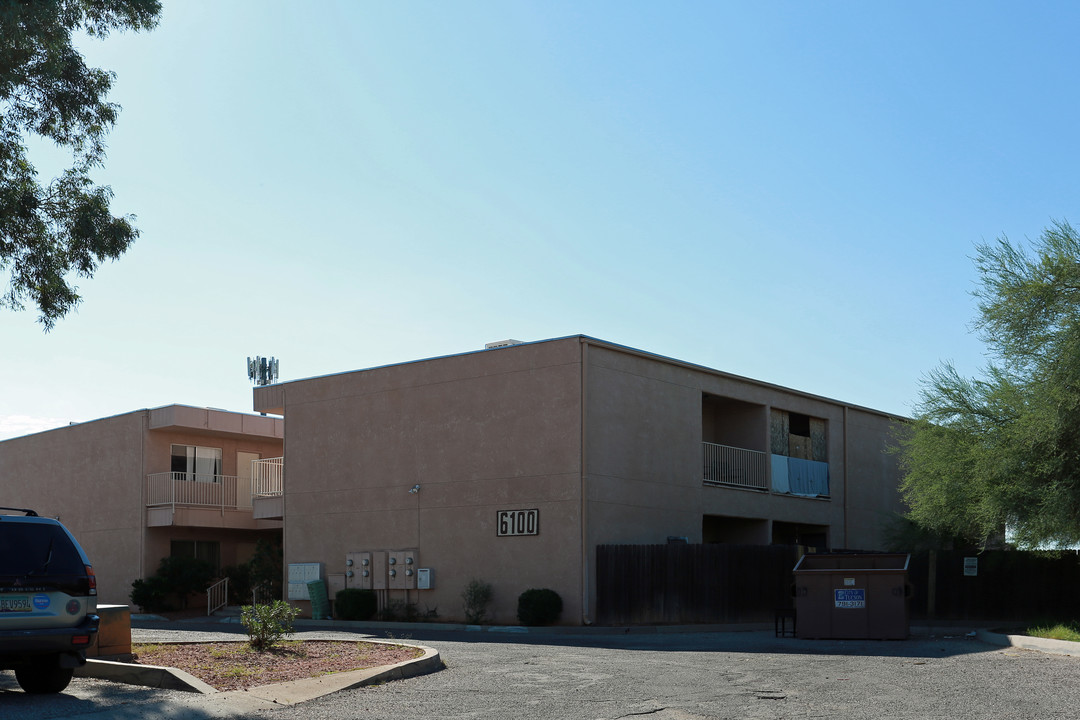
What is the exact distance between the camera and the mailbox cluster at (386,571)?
25938mm

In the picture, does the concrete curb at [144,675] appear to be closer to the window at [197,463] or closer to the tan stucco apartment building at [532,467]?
the tan stucco apartment building at [532,467]

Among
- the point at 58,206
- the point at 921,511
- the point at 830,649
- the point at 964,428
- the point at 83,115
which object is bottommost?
the point at 830,649

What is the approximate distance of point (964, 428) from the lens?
70.7ft

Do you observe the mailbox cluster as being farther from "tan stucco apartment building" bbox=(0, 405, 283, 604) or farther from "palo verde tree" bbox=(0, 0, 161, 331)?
"palo verde tree" bbox=(0, 0, 161, 331)

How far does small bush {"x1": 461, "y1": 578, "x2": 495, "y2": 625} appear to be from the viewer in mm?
24266

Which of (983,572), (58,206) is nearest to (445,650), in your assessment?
(58,206)

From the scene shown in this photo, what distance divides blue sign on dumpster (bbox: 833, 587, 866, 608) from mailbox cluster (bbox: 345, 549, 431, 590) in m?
9.80

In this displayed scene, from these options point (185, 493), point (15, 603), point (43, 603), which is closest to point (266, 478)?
point (185, 493)

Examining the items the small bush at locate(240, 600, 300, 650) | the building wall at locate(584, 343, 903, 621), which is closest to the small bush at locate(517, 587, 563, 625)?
the building wall at locate(584, 343, 903, 621)

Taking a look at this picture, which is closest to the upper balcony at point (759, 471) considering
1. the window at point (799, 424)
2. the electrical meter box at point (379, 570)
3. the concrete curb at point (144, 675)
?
the window at point (799, 424)

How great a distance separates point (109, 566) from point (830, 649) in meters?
23.3

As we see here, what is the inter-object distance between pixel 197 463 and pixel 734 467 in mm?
16161

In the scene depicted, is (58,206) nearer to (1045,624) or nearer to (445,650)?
(445,650)

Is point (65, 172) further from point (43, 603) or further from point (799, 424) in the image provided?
point (799, 424)
